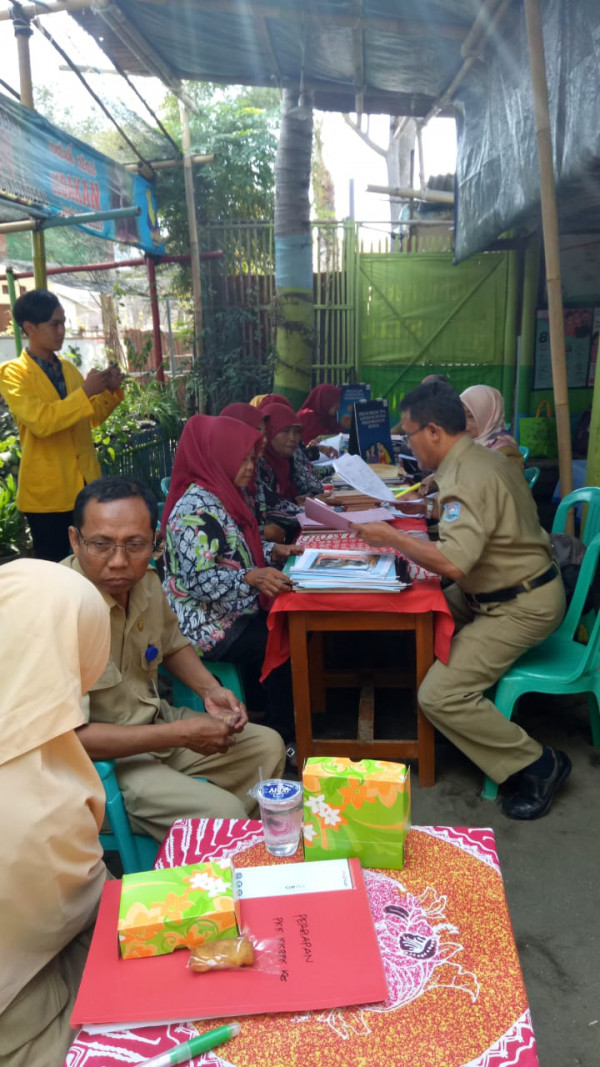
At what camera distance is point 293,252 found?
25.1ft

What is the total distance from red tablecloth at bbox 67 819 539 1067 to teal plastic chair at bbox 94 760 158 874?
0.78m

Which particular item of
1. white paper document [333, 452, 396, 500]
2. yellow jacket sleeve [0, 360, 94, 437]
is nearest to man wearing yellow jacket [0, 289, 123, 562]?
yellow jacket sleeve [0, 360, 94, 437]

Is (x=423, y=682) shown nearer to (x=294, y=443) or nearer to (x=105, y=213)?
(x=294, y=443)

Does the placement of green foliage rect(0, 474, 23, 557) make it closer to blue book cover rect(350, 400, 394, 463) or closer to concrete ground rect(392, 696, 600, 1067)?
blue book cover rect(350, 400, 394, 463)

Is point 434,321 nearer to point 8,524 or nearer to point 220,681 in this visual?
point 8,524

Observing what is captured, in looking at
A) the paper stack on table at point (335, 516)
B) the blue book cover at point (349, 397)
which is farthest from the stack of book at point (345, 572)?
the blue book cover at point (349, 397)

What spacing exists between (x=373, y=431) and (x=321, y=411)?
1782 millimetres

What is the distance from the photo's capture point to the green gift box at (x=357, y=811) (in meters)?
1.24

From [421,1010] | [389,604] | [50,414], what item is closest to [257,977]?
[421,1010]

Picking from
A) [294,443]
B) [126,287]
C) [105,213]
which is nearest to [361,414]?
[294,443]

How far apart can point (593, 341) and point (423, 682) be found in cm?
543

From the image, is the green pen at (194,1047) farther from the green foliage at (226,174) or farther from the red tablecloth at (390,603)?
the green foliage at (226,174)

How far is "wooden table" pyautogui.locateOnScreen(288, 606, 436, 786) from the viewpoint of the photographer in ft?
8.81

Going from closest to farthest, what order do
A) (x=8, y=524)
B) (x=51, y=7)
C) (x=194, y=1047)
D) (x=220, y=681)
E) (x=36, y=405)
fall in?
(x=194, y=1047) → (x=220, y=681) → (x=36, y=405) → (x=8, y=524) → (x=51, y=7)
